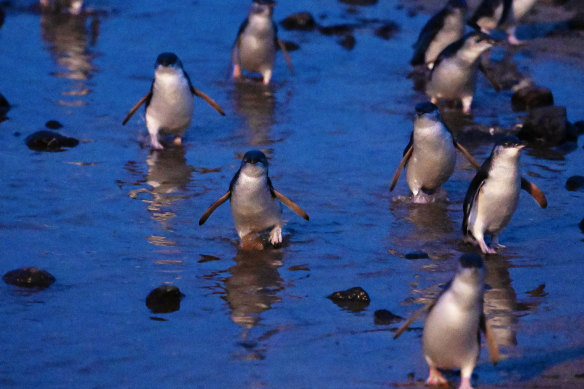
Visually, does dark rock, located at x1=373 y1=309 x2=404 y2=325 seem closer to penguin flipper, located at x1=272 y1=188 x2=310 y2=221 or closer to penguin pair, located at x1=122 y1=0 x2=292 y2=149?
penguin flipper, located at x1=272 y1=188 x2=310 y2=221

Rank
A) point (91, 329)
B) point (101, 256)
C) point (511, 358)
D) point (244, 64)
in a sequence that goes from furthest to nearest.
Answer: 1. point (244, 64)
2. point (101, 256)
3. point (91, 329)
4. point (511, 358)

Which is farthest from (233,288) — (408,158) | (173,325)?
(408,158)

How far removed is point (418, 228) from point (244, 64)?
3802 mm

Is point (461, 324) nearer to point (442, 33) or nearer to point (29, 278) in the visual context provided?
point (29, 278)

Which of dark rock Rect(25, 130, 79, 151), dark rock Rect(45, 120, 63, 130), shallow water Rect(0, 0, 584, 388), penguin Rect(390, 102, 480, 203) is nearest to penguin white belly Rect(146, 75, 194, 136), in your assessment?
shallow water Rect(0, 0, 584, 388)

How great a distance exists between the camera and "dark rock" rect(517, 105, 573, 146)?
7.51 metres

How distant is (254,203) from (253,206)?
0.02 meters

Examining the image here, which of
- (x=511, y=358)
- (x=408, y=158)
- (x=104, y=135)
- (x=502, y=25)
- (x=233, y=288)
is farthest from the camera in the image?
(x=502, y=25)

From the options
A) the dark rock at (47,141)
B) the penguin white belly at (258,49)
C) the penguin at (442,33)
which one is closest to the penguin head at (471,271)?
the dark rock at (47,141)

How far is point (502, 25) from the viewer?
1068cm

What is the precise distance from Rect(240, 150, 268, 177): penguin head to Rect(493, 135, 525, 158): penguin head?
4.06 ft

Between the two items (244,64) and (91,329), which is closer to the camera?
(91,329)

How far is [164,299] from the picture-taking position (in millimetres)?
4770

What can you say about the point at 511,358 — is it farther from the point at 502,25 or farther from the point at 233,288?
the point at 502,25
